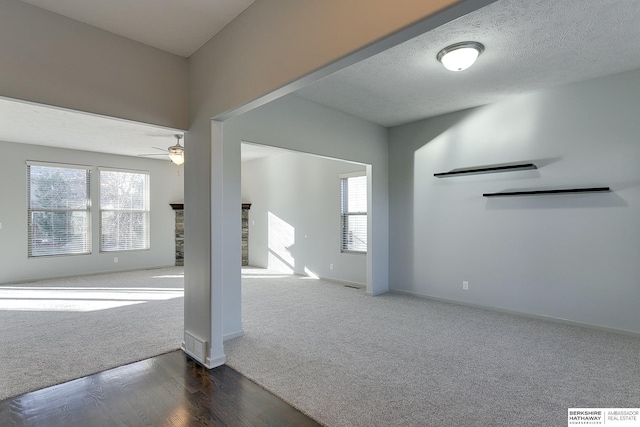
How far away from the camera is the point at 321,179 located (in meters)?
6.81

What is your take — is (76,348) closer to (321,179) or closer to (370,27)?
(370,27)

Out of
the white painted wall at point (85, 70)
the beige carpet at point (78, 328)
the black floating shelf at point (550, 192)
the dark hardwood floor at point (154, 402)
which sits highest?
the white painted wall at point (85, 70)

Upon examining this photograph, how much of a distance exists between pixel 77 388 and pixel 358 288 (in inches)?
167

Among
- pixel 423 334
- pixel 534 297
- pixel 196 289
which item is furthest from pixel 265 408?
pixel 534 297

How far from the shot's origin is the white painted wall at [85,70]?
225 centimetres

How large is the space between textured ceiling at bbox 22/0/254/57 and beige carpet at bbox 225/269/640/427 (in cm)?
285

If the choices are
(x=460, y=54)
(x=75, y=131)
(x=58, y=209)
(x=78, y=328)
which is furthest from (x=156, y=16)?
(x=58, y=209)

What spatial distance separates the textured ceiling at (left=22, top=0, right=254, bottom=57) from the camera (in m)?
2.37

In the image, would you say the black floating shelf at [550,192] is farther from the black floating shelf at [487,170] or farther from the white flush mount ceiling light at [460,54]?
the white flush mount ceiling light at [460,54]

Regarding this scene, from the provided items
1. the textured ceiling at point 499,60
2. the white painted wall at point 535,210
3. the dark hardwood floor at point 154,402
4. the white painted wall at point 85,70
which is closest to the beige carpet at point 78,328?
the dark hardwood floor at point 154,402

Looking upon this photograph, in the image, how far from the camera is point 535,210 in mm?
4148

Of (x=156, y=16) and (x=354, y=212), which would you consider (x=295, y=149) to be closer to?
(x=156, y=16)

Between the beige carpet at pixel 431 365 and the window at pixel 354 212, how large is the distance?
1.82m

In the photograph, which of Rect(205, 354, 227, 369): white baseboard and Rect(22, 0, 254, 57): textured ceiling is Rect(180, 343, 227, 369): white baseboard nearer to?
Rect(205, 354, 227, 369): white baseboard
